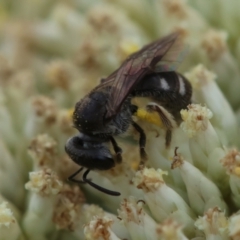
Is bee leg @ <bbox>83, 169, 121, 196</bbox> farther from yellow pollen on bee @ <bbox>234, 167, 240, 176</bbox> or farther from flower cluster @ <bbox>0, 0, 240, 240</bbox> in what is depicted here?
yellow pollen on bee @ <bbox>234, 167, 240, 176</bbox>

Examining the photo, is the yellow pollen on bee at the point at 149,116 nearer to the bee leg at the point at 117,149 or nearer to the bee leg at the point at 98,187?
the bee leg at the point at 117,149

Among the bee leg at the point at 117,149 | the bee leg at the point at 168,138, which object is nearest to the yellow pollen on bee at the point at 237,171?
the bee leg at the point at 168,138

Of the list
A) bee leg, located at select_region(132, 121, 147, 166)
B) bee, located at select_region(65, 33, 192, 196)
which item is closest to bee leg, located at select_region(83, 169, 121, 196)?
bee, located at select_region(65, 33, 192, 196)

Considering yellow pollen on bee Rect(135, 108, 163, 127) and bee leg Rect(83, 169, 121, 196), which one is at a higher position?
yellow pollen on bee Rect(135, 108, 163, 127)

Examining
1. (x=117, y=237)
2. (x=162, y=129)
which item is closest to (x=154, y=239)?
(x=117, y=237)

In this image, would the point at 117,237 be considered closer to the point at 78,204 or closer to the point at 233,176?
the point at 78,204
